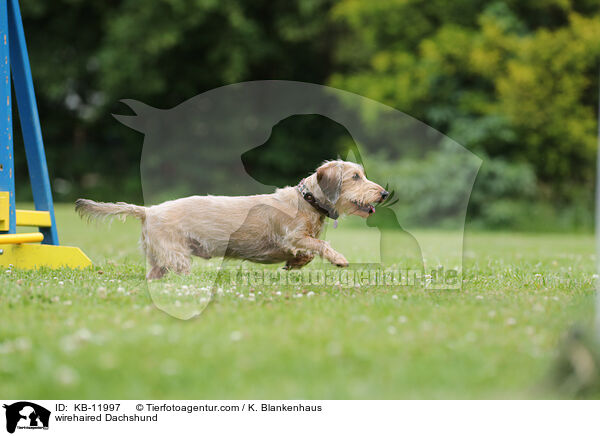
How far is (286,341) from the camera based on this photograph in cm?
341

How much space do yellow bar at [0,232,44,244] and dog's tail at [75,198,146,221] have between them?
646mm

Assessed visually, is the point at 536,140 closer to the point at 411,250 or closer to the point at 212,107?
the point at 212,107

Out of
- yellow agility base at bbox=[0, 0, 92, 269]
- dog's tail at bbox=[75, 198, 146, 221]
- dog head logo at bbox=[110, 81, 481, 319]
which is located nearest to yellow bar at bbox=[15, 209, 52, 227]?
yellow agility base at bbox=[0, 0, 92, 269]

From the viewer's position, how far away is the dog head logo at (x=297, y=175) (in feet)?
19.3

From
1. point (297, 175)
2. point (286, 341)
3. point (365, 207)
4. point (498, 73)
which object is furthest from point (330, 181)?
point (498, 73)

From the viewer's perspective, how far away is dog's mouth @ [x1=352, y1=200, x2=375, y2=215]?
5.93 meters

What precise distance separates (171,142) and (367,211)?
2.93m

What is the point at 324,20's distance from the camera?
25.0 m

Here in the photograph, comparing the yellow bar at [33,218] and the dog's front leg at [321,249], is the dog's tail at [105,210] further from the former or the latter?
the dog's front leg at [321,249]

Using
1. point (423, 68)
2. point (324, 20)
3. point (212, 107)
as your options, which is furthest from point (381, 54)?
point (212, 107)

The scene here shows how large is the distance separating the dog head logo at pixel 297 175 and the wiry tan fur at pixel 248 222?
0.01 m

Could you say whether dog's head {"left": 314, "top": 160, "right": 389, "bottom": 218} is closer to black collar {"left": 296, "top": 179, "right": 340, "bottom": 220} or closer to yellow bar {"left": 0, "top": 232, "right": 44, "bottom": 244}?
black collar {"left": 296, "top": 179, "right": 340, "bottom": 220}
